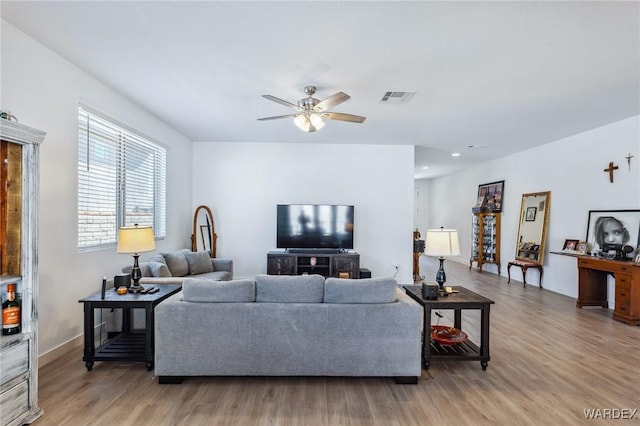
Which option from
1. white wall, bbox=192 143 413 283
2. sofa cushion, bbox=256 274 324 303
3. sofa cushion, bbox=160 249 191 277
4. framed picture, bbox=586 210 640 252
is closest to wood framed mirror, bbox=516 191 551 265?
Answer: framed picture, bbox=586 210 640 252

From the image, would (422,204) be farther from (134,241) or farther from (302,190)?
(134,241)

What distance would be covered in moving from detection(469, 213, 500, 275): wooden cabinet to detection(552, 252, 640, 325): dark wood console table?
102 inches

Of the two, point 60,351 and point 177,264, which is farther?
point 177,264

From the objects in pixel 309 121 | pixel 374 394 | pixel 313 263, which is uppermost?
pixel 309 121

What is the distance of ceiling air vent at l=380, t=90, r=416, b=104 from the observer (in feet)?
11.9

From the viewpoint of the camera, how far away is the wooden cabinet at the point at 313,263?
559cm

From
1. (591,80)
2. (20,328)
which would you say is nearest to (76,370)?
(20,328)

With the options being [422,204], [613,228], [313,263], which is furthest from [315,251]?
[422,204]

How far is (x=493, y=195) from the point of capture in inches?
303

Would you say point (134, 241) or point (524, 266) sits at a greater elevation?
point (134, 241)

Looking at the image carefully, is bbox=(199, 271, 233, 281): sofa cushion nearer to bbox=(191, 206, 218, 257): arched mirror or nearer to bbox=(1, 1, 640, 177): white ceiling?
bbox=(191, 206, 218, 257): arched mirror

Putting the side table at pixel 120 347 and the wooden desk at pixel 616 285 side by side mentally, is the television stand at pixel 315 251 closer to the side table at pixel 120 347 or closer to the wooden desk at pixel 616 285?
the side table at pixel 120 347

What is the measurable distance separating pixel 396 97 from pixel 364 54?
3.63ft

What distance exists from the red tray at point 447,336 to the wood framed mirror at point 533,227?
4.04 meters
